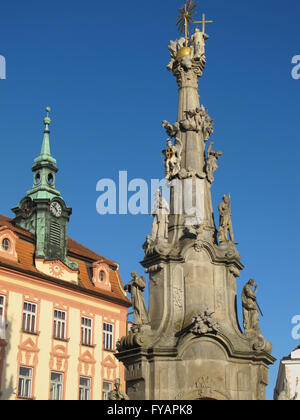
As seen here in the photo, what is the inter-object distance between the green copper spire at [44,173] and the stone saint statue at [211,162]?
19.5 metres

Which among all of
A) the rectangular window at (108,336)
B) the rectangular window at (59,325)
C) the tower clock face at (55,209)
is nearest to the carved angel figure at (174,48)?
the rectangular window at (59,325)

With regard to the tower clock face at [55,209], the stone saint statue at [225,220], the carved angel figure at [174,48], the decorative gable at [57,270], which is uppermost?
the tower clock face at [55,209]

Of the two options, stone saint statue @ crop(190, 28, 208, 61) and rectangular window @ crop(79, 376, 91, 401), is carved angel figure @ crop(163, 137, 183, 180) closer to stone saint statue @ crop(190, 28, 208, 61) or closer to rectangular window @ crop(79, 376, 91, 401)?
stone saint statue @ crop(190, 28, 208, 61)

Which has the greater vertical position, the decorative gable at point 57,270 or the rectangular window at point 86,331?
the decorative gable at point 57,270

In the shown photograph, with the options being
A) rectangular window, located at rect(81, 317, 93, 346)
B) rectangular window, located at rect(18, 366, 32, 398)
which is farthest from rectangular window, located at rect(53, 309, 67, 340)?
rectangular window, located at rect(18, 366, 32, 398)

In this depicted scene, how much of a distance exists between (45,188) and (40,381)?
10.5 metres

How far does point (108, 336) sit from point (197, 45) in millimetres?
20248

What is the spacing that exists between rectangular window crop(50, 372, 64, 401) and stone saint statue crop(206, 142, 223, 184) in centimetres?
1764

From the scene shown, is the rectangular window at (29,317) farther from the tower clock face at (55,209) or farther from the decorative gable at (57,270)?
the tower clock face at (55,209)

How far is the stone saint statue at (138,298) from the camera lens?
14.4 metres

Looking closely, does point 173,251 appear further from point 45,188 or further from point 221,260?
point 45,188

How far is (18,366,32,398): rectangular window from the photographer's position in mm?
28594

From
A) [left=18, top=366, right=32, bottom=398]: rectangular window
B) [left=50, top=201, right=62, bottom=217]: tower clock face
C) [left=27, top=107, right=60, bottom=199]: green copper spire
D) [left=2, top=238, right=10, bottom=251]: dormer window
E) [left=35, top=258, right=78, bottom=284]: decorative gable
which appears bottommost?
[left=18, top=366, right=32, bottom=398]: rectangular window
